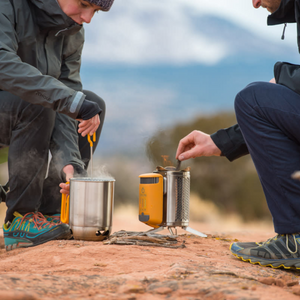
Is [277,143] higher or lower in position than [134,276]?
higher

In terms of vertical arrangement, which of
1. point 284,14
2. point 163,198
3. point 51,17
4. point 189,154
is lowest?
point 163,198

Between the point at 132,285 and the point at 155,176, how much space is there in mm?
1202

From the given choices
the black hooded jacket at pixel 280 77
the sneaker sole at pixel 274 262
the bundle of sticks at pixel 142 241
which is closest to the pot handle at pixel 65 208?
the bundle of sticks at pixel 142 241

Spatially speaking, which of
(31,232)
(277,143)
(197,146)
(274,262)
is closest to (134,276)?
(274,262)

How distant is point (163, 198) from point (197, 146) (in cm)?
51

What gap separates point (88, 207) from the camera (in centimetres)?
190

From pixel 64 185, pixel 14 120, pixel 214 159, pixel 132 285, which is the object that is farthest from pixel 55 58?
pixel 214 159

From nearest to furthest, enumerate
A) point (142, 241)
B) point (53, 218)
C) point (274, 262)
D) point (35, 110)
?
point (274, 262), point (142, 241), point (35, 110), point (53, 218)

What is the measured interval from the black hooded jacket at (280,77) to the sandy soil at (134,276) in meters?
0.51

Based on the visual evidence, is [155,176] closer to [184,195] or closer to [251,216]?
[184,195]

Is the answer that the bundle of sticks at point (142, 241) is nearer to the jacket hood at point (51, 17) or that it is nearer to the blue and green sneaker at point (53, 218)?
the blue and green sneaker at point (53, 218)

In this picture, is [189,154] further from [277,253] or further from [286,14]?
[286,14]

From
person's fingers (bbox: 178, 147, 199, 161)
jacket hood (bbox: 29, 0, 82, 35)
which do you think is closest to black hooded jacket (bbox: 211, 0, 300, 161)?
person's fingers (bbox: 178, 147, 199, 161)

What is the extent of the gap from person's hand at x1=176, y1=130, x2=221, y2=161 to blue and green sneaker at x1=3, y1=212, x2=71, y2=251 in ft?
2.48
